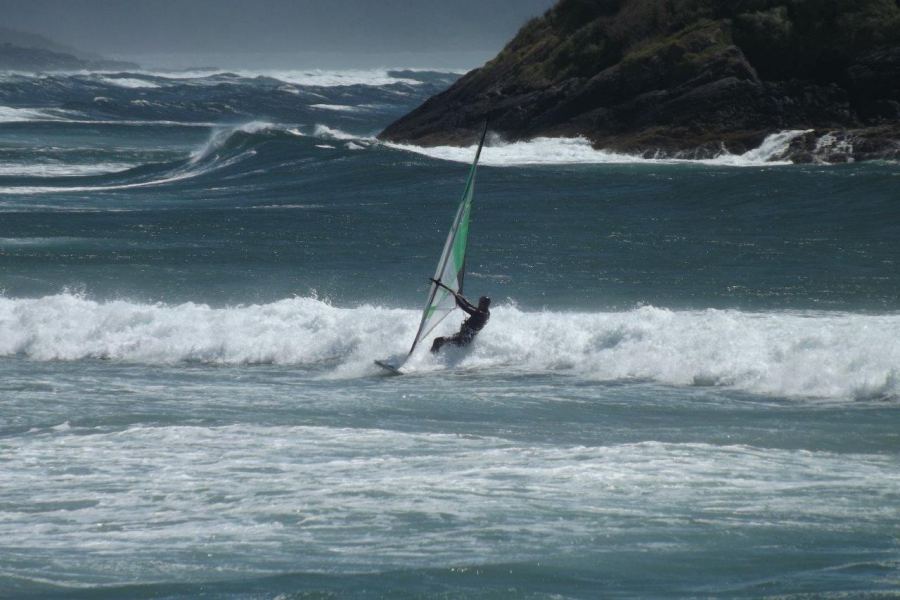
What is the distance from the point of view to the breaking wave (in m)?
14.6

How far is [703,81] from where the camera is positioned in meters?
40.2

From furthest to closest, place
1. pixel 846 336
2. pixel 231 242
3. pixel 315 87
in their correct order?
pixel 315 87, pixel 231 242, pixel 846 336

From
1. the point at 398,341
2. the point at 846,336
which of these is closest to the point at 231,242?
the point at 398,341

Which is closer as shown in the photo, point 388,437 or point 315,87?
point 388,437

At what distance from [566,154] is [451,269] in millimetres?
24572

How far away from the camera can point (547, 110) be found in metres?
43.4

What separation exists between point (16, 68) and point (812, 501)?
606 ft

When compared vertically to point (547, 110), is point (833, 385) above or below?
below

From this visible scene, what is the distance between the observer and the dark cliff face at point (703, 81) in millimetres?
38531

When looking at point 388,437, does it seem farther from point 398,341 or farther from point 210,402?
point 398,341

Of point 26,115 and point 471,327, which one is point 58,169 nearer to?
point 26,115

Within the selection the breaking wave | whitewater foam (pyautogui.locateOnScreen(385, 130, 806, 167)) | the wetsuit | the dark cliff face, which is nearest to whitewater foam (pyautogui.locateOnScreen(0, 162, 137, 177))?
whitewater foam (pyautogui.locateOnScreen(385, 130, 806, 167))

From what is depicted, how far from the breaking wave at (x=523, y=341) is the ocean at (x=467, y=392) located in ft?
0.17

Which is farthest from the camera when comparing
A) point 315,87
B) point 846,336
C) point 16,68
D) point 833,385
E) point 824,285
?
point 16,68
